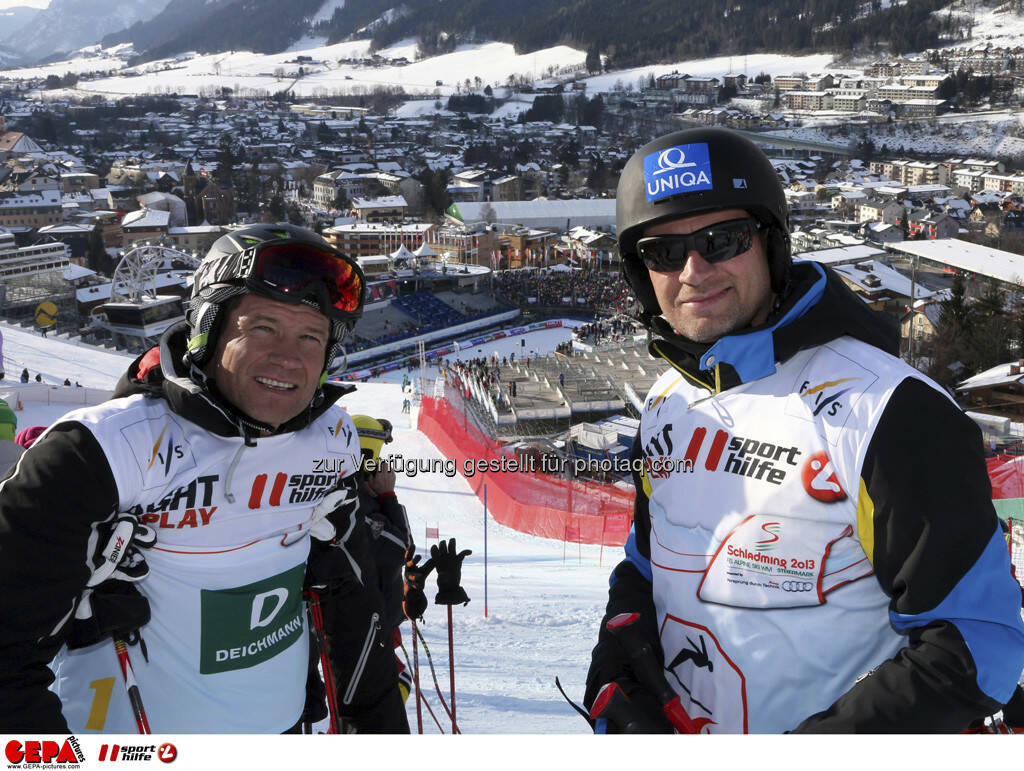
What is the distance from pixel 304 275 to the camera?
1.58 meters

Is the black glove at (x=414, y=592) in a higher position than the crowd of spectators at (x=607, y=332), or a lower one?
higher

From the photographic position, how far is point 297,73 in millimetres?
126312

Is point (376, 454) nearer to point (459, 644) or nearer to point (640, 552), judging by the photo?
point (640, 552)

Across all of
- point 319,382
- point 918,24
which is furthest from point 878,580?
point 918,24

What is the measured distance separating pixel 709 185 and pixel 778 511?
0.57m

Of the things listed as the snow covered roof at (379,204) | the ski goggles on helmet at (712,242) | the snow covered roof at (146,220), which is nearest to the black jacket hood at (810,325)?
the ski goggles on helmet at (712,242)

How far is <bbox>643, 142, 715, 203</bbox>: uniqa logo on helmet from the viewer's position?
1.44 m

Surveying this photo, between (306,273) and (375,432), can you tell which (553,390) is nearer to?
(375,432)

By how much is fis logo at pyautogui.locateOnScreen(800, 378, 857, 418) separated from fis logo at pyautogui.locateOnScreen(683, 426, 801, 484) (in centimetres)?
7

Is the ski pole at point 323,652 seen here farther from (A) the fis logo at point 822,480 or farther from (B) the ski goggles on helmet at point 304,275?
(A) the fis logo at point 822,480

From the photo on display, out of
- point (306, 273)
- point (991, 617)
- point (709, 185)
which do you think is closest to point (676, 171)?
point (709, 185)

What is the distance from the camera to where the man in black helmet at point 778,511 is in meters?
1.10

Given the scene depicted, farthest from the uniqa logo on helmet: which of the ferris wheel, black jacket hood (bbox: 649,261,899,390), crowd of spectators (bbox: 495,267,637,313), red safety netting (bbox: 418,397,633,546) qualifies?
the ferris wheel
